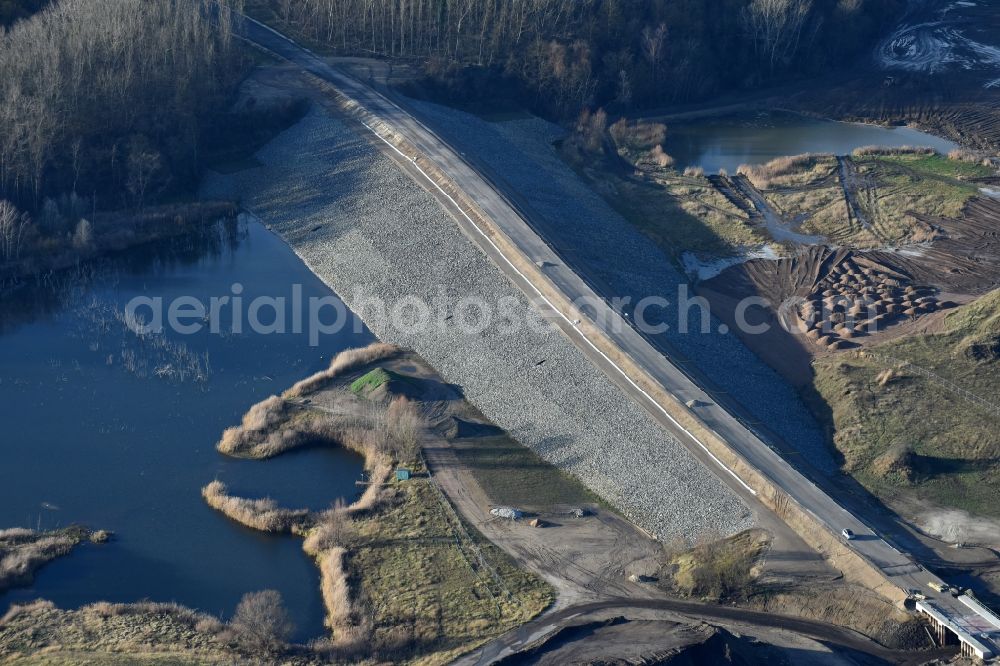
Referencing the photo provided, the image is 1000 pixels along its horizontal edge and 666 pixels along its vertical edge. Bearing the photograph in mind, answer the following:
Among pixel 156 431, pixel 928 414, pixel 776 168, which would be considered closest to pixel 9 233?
pixel 156 431

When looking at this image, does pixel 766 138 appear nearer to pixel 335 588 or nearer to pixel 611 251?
pixel 611 251

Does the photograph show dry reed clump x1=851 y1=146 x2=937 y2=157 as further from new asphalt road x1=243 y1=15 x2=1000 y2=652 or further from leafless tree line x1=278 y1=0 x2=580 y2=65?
new asphalt road x1=243 y1=15 x2=1000 y2=652

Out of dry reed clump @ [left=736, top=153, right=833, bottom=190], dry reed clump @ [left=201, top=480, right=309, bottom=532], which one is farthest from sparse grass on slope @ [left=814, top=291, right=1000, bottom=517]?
dry reed clump @ [left=736, top=153, right=833, bottom=190]

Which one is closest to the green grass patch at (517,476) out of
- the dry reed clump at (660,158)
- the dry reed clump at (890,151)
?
the dry reed clump at (660,158)

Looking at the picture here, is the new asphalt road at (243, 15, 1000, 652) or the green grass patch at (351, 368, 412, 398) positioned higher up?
the new asphalt road at (243, 15, 1000, 652)

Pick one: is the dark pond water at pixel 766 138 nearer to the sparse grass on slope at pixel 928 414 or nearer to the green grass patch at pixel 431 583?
the sparse grass on slope at pixel 928 414

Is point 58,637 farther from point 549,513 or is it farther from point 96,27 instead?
point 96,27

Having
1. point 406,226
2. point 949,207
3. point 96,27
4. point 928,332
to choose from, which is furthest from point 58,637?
point 949,207
